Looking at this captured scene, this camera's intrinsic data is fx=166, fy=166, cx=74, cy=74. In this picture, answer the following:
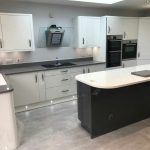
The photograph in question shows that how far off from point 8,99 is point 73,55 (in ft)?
8.87

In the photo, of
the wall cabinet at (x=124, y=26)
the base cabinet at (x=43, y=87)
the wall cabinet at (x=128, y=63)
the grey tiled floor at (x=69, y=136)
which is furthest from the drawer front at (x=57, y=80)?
the wall cabinet at (x=128, y=63)

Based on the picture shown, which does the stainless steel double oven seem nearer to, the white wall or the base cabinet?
the base cabinet

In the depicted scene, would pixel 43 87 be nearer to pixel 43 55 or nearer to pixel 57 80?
pixel 57 80

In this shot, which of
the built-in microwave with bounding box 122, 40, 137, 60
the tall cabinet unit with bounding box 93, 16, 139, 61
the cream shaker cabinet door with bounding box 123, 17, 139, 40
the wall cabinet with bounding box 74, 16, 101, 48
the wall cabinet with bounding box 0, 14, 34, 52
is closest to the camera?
the wall cabinet with bounding box 0, 14, 34, 52

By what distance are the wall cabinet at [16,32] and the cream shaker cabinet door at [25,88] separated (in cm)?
61

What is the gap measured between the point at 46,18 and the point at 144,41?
2.94 metres

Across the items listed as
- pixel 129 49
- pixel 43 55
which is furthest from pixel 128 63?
pixel 43 55

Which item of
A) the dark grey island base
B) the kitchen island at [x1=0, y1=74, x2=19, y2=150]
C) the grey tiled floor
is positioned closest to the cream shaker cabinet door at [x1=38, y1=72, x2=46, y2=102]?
the grey tiled floor

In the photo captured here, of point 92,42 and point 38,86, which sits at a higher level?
point 92,42

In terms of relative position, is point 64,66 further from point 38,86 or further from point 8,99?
point 8,99

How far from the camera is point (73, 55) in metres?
4.65

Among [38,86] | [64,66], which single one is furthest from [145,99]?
[38,86]

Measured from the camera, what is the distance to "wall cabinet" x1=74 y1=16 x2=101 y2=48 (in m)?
4.20

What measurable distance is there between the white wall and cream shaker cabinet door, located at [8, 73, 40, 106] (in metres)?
0.64
